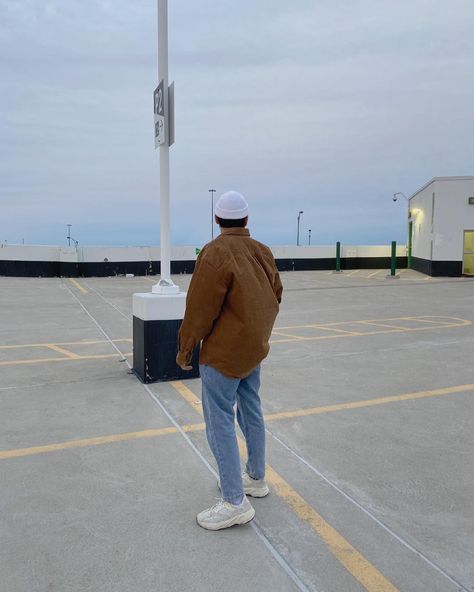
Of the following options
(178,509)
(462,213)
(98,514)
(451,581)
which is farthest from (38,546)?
(462,213)

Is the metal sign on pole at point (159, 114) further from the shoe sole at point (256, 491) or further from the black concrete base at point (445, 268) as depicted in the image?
the black concrete base at point (445, 268)

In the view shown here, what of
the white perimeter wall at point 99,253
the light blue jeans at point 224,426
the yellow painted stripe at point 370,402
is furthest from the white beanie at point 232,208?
the white perimeter wall at point 99,253

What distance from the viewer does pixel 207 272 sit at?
237 cm

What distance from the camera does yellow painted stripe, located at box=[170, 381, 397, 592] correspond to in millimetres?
2143

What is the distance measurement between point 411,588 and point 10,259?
2290cm

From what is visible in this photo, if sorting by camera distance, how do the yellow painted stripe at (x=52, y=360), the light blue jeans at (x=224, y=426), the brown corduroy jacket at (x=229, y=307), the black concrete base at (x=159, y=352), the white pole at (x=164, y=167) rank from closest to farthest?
the brown corduroy jacket at (x=229, y=307), the light blue jeans at (x=224, y=426), the black concrete base at (x=159, y=352), the white pole at (x=164, y=167), the yellow painted stripe at (x=52, y=360)

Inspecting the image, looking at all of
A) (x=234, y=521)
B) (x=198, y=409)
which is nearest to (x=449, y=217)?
(x=198, y=409)

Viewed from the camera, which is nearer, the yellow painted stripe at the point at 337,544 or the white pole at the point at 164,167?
the yellow painted stripe at the point at 337,544

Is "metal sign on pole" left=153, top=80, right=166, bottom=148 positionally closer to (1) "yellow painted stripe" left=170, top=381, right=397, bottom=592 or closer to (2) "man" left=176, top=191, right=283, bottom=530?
(2) "man" left=176, top=191, right=283, bottom=530

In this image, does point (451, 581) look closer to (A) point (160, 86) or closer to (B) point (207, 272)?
(B) point (207, 272)

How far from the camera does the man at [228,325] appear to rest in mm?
2396

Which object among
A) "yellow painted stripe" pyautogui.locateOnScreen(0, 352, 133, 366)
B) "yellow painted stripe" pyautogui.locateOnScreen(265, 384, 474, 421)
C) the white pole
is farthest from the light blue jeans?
"yellow painted stripe" pyautogui.locateOnScreen(0, 352, 133, 366)

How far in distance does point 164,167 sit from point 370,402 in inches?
A: 129

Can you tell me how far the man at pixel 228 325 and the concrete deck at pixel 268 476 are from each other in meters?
0.25
